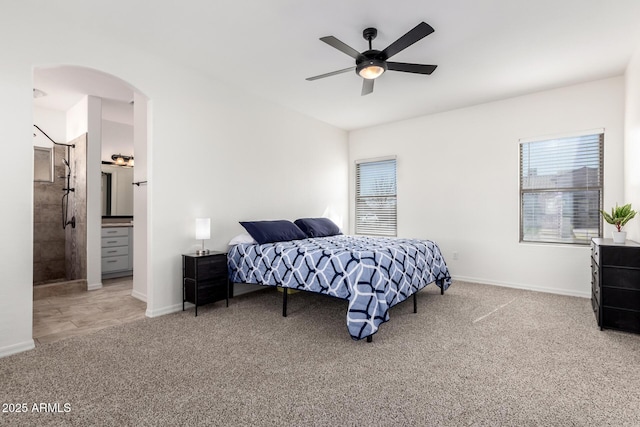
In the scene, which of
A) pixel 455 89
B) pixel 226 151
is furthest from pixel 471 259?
pixel 226 151

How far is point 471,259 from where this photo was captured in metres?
4.97

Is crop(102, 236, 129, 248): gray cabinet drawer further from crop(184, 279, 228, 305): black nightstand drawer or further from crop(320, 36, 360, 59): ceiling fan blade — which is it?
crop(320, 36, 360, 59): ceiling fan blade

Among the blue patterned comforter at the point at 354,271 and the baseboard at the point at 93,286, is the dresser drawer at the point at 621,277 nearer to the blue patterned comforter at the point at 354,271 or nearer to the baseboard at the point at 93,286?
the blue patterned comforter at the point at 354,271

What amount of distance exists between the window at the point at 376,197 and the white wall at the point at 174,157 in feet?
2.17

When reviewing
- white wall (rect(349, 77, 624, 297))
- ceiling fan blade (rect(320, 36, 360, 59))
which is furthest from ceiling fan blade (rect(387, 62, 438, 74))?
white wall (rect(349, 77, 624, 297))

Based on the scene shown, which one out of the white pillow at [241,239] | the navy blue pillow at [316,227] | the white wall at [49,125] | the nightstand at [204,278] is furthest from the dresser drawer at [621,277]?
the white wall at [49,125]

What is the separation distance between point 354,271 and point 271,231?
5.26ft

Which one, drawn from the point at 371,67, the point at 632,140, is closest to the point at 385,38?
the point at 371,67

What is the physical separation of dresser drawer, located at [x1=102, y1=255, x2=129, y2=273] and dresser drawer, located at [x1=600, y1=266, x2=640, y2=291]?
640 centimetres

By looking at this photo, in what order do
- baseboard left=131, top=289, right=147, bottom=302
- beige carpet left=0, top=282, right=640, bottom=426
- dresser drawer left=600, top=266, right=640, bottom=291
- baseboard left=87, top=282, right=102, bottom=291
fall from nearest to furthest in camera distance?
1. beige carpet left=0, top=282, right=640, bottom=426
2. dresser drawer left=600, top=266, right=640, bottom=291
3. baseboard left=131, top=289, right=147, bottom=302
4. baseboard left=87, top=282, right=102, bottom=291

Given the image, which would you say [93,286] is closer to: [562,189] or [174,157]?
[174,157]

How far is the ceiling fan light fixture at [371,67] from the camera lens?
9.71ft

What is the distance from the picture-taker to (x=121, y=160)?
579cm

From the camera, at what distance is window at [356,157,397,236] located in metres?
5.91
